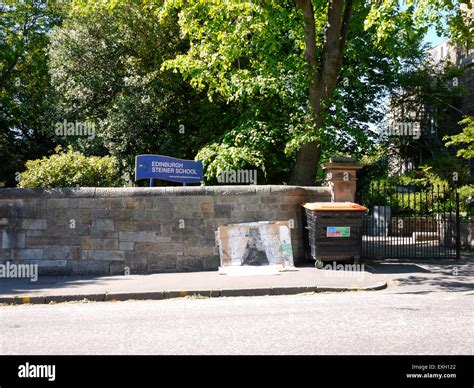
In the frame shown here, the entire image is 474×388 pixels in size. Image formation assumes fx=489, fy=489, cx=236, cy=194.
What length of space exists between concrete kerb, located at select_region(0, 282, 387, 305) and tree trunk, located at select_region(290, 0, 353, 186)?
552 cm

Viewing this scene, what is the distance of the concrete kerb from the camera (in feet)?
27.9

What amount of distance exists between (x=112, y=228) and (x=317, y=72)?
7274mm

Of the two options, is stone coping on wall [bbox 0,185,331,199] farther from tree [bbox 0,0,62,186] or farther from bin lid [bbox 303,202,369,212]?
tree [bbox 0,0,62,186]

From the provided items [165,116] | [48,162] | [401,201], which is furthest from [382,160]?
[48,162]

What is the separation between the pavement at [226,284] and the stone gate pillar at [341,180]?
188 cm

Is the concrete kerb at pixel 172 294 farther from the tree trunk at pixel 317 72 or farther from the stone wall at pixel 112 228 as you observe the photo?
the tree trunk at pixel 317 72

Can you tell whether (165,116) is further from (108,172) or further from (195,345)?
(195,345)

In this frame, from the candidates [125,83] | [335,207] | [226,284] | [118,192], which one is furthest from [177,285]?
[125,83]

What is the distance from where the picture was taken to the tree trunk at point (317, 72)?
45.2 feet

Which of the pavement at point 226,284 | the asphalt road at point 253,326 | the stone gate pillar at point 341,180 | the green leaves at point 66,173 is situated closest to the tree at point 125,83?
the green leaves at point 66,173

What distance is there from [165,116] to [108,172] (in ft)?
24.1

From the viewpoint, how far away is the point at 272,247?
1119 centimetres

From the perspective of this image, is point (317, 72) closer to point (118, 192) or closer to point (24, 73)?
point (118, 192)

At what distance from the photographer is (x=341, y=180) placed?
12.0 m
